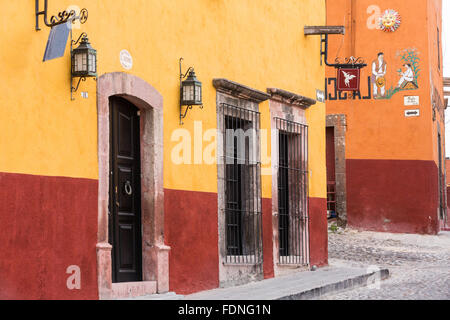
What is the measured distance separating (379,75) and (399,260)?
270 inches

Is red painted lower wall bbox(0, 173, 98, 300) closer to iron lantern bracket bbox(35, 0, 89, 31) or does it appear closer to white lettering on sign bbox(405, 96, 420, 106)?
iron lantern bracket bbox(35, 0, 89, 31)

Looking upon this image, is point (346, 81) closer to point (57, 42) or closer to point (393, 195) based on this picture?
point (393, 195)

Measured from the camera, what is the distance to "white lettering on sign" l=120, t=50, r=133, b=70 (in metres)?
8.13

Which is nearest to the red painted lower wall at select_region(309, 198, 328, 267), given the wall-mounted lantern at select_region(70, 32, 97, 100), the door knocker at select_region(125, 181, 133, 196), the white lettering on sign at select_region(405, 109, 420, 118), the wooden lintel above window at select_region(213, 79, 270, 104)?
the wooden lintel above window at select_region(213, 79, 270, 104)

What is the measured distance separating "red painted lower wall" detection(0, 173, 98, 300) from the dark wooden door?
81cm

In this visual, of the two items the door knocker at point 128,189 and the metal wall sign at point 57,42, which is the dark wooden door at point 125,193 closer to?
the door knocker at point 128,189

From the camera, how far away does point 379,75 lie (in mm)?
20484

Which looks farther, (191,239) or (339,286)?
(339,286)

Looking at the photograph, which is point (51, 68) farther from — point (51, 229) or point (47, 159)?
point (51, 229)

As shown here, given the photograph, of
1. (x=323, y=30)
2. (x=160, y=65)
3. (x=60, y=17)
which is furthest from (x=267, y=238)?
(x=60, y=17)

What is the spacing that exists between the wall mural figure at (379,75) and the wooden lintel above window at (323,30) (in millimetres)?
7638

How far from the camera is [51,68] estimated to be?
7004mm

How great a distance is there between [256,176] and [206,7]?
8.56ft
